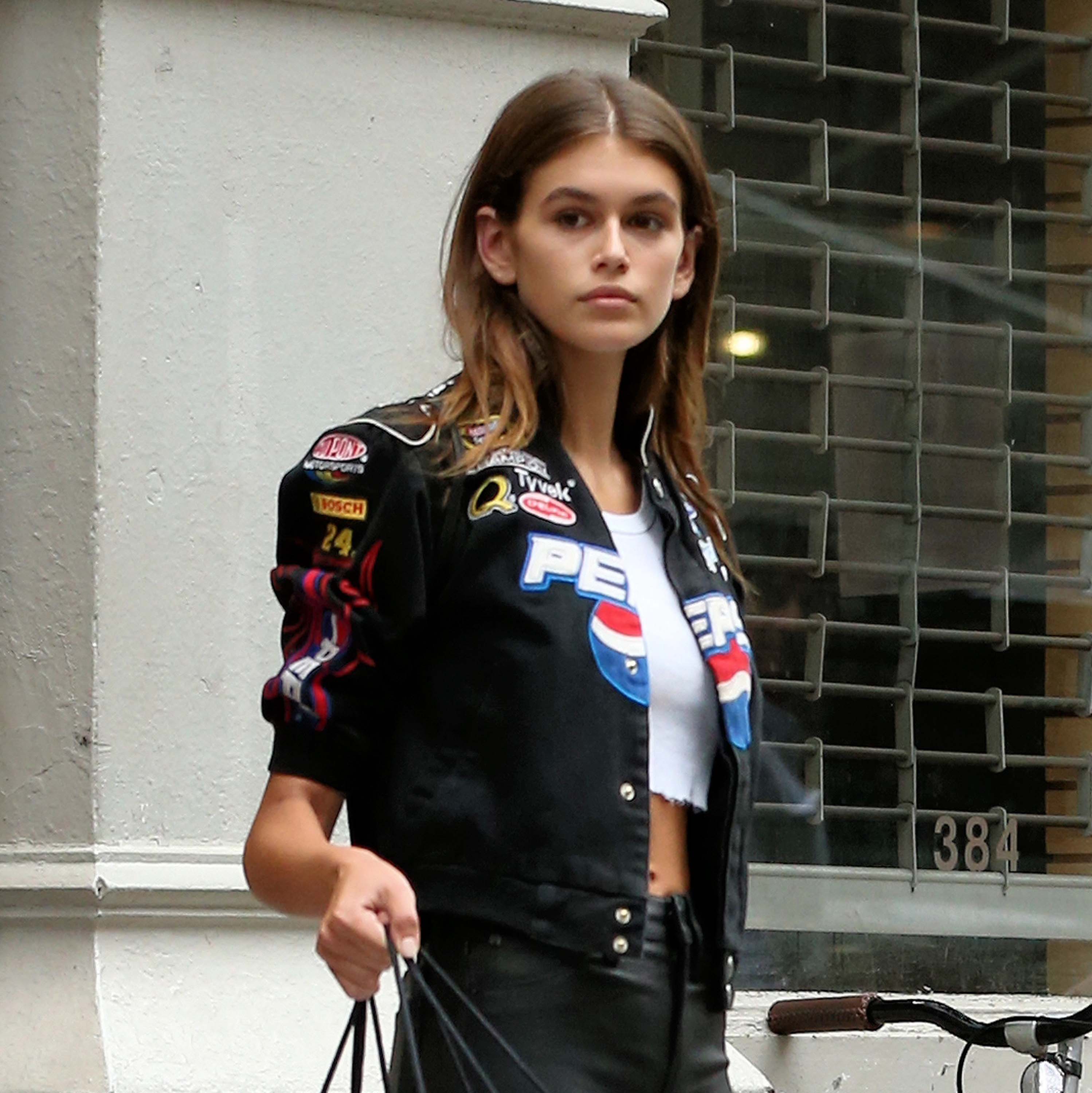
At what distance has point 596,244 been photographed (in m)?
2.46

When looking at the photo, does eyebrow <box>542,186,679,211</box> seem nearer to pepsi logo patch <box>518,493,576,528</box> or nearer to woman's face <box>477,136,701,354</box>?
woman's face <box>477,136,701,354</box>

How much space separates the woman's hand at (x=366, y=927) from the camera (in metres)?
2.00

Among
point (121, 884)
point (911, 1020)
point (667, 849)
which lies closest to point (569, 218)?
point (667, 849)

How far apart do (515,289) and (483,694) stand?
517 mm

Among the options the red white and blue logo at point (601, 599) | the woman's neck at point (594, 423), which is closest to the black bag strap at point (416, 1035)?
the red white and blue logo at point (601, 599)

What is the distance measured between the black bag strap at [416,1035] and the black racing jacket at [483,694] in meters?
0.09

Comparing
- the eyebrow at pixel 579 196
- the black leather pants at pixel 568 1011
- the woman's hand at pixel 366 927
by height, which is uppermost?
the eyebrow at pixel 579 196

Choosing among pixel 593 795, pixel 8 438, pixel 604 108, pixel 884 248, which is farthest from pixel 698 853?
pixel 884 248

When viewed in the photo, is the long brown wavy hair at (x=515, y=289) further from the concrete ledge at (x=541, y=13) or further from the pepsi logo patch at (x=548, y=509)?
the concrete ledge at (x=541, y=13)

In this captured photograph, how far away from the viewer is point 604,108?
2.51m

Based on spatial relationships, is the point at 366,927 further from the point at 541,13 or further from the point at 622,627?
the point at 541,13

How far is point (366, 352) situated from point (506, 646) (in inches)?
83.2

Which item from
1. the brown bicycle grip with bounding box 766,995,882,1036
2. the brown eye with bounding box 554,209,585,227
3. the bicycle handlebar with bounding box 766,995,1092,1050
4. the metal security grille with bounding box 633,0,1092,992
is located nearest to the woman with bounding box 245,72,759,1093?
the brown eye with bounding box 554,209,585,227

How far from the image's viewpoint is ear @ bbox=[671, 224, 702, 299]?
8.68 feet
